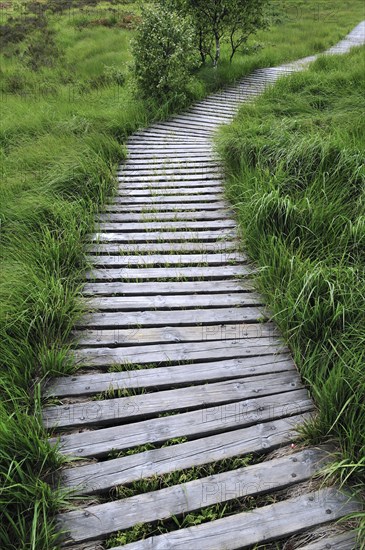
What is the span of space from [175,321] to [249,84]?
8544 millimetres

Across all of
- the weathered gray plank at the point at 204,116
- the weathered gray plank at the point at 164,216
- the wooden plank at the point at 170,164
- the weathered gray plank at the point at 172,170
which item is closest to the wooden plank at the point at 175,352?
the weathered gray plank at the point at 164,216

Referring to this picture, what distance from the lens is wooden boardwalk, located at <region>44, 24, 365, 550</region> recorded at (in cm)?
205

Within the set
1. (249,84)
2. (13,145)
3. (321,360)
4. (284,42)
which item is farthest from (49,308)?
(284,42)

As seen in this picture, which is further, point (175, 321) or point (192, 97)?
point (192, 97)

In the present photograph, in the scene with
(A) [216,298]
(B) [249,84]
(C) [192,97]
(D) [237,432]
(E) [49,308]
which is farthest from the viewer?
(B) [249,84]

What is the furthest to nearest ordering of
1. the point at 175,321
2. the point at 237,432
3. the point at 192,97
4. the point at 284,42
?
1. the point at 284,42
2. the point at 192,97
3. the point at 175,321
4. the point at 237,432

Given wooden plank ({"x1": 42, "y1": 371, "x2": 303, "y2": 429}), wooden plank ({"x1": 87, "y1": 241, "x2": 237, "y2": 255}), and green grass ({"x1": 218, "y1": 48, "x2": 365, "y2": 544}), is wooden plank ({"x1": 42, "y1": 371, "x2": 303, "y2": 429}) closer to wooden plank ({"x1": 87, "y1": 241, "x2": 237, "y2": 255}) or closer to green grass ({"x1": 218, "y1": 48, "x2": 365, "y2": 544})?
green grass ({"x1": 218, "y1": 48, "x2": 365, "y2": 544})

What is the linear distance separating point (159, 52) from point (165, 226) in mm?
5036

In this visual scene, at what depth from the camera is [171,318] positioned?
10.8 ft

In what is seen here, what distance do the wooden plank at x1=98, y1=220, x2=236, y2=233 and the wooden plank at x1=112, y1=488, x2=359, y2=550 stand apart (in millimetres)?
2843

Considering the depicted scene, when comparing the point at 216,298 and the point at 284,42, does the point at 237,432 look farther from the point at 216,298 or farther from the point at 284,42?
the point at 284,42

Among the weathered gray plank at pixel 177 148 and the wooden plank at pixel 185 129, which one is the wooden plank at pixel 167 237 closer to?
the weathered gray plank at pixel 177 148

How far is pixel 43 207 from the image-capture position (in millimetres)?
4266

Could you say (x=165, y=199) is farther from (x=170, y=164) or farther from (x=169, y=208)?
(x=170, y=164)
